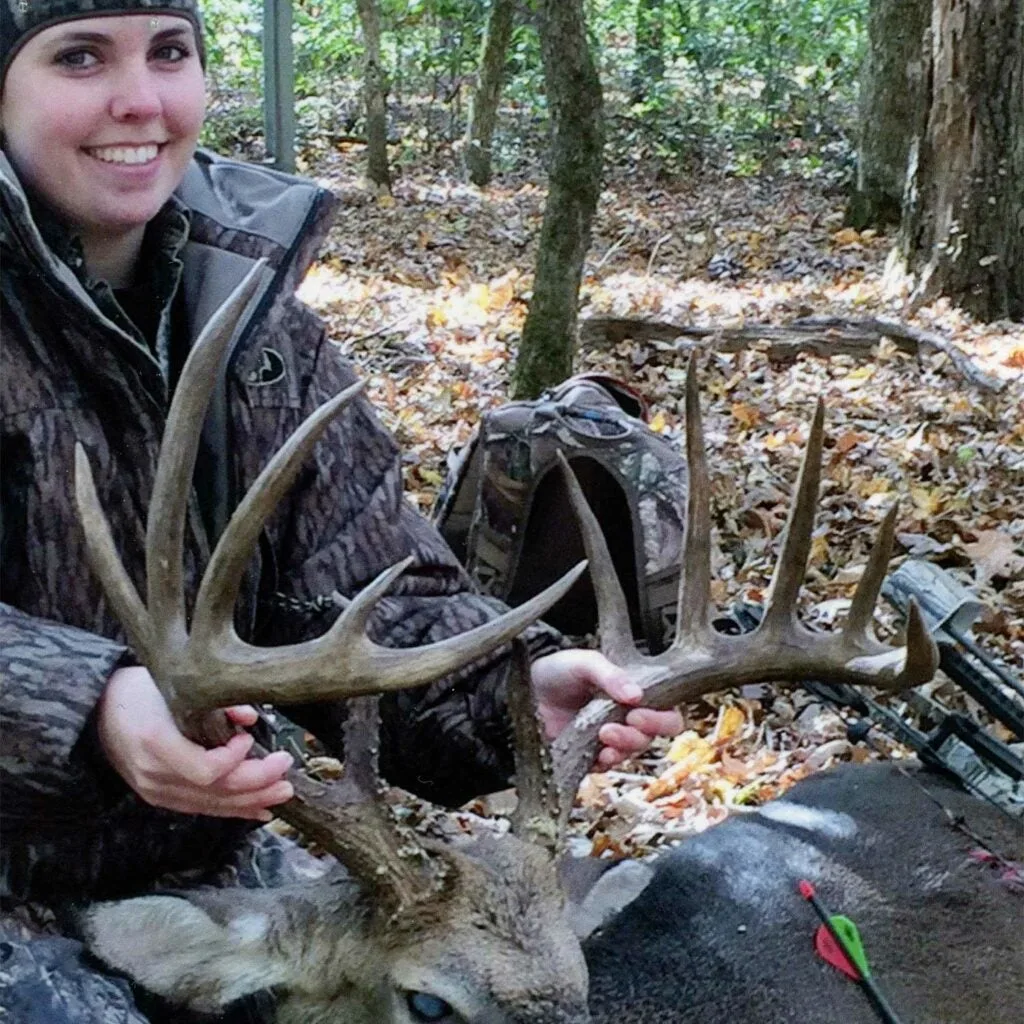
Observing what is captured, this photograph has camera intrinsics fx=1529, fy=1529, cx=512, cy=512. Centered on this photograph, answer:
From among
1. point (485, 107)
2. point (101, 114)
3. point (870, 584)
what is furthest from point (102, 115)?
point (485, 107)

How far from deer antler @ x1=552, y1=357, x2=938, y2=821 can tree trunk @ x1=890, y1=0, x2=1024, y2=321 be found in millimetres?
6388

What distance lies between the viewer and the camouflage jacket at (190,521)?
2428 millimetres

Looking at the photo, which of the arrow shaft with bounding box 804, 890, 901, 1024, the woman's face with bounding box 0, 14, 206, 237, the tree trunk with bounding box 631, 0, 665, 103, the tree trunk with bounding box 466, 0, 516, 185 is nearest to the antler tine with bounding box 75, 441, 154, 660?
the woman's face with bounding box 0, 14, 206, 237

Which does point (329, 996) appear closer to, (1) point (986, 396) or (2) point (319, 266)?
(1) point (986, 396)

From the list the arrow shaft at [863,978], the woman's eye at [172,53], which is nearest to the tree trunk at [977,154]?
the arrow shaft at [863,978]

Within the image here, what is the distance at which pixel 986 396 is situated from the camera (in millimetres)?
7395

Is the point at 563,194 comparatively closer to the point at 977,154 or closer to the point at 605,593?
the point at 977,154

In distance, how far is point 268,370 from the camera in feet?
9.71

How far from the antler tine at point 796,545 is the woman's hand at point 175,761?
3.76ft

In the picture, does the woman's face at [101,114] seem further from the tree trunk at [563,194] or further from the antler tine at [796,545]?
the tree trunk at [563,194]

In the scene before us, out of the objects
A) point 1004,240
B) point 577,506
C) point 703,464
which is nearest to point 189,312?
point 577,506

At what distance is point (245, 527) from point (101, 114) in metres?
0.91

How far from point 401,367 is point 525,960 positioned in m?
6.14

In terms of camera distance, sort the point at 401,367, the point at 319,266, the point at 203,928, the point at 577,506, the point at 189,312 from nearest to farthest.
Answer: the point at 203,928 → the point at 189,312 → the point at 577,506 → the point at 401,367 → the point at 319,266
